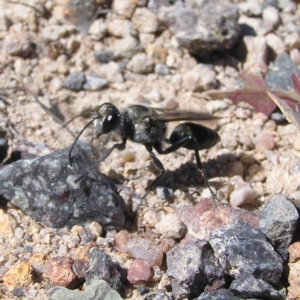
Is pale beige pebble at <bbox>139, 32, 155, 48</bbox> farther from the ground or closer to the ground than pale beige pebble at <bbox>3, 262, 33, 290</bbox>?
farther from the ground

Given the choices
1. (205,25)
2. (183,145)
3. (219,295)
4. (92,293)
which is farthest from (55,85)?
(219,295)

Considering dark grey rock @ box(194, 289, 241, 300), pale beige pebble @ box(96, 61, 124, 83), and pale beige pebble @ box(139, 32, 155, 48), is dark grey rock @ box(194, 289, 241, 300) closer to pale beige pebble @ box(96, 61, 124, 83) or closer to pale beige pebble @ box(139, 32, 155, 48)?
pale beige pebble @ box(96, 61, 124, 83)

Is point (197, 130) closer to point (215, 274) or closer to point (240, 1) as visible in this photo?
point (215, 274)

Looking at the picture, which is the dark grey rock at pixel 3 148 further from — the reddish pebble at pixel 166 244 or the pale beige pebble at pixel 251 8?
the pale beige pebble at pixel 251 8

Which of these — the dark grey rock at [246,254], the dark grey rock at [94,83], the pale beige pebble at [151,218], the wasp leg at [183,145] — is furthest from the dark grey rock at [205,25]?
the dark grey rock at [246,254]

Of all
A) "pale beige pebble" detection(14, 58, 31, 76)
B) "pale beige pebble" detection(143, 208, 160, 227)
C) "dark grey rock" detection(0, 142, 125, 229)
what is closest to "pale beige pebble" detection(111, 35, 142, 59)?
"pale beige pebble" detection(14, 58, 31, 76)

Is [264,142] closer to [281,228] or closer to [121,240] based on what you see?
[281,228]
